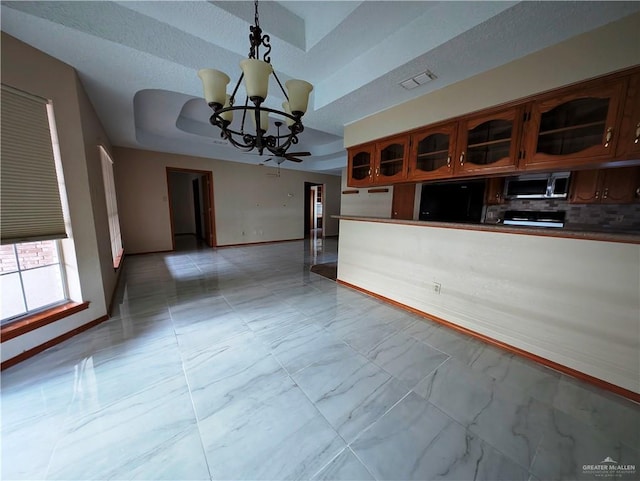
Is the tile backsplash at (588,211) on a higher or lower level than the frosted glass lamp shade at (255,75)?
lower

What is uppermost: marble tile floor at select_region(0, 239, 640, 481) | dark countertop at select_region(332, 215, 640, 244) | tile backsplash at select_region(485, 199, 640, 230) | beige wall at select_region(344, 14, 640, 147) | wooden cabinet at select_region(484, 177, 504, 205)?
beige wall at select_region(344, 14, 640, 147)

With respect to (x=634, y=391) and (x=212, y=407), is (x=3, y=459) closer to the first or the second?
(x=212, y=407)

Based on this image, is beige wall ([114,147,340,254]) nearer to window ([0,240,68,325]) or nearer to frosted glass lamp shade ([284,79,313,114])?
window ([0,240,68,325])

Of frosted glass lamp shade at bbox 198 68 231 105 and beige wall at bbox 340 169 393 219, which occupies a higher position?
frosted glass lamp shade at bbox 198 68 231 105

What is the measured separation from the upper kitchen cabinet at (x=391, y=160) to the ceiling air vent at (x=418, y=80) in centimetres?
55

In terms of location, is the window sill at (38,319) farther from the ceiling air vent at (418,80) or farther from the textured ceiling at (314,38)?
the ceiling air vent at (418,80)

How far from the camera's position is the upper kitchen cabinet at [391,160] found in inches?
108

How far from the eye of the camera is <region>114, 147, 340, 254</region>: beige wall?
5.29 metres

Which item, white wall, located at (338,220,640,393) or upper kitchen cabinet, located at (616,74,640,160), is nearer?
upper kitchen cabinet, located at (616,74,640,160)

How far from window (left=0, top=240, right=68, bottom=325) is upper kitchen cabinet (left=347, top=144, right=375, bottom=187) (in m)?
3.31

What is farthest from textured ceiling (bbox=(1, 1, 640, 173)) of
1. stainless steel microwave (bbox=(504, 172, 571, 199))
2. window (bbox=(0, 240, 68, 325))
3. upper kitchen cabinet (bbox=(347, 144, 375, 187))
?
stainless steel microwave (bbox=(504, 172, 571, 199))

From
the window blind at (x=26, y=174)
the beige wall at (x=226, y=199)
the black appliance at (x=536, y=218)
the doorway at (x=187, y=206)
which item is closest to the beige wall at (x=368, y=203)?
the black appliance at (x=536, y=218)

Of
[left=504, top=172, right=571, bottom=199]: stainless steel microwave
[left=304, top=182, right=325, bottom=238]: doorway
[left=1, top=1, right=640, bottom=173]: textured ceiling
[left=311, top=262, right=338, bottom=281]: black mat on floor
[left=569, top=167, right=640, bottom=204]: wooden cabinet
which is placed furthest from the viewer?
[left=304, top=182, right=325, bottom=238]: doorway

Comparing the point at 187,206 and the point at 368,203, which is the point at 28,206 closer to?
the point at 368,203
